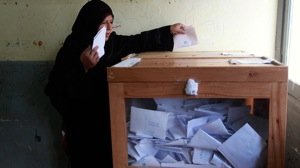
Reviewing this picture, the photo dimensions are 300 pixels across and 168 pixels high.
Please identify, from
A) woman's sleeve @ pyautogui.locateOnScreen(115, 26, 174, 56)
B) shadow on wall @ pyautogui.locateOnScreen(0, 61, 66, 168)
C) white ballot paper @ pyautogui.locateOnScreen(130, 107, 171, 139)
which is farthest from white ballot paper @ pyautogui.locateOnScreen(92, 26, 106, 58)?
shadow on wall @ pyautogui.locateOnScreen(0, 61, 66, 168)

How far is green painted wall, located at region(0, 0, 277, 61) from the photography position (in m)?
1.49

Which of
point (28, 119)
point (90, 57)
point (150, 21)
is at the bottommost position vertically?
point (28, 119)

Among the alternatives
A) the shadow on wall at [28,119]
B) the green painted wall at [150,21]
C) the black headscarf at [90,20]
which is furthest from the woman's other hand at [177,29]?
the shadow on wall at [28,119]

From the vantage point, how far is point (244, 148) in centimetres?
94

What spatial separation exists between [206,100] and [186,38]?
49 centimetres

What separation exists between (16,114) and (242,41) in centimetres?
119

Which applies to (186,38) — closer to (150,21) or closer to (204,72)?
(150,21)

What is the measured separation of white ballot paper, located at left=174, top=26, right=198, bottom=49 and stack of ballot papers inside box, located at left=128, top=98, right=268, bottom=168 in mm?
474

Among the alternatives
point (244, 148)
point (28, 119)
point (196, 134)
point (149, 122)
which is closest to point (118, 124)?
point (149, 122)

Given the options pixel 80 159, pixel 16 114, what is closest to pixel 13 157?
pixel 16 114

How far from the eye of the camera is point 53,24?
5.17ft

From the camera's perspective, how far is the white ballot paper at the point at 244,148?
938 millimetres

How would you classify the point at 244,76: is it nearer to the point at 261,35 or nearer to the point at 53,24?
the point at 261,35

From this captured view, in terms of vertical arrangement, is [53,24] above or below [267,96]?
above
